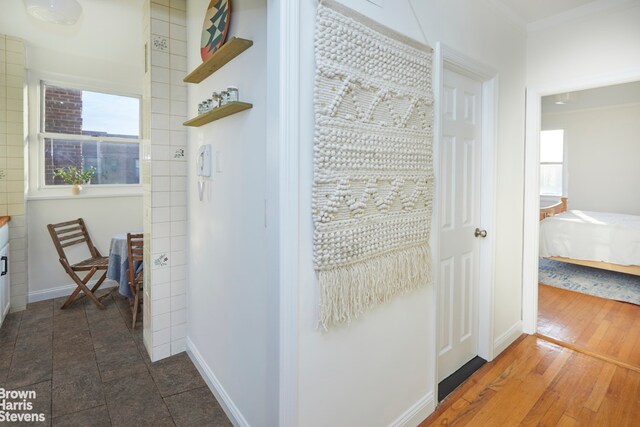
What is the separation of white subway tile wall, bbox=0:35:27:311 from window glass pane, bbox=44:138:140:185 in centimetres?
36

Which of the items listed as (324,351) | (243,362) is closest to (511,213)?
(324,351)

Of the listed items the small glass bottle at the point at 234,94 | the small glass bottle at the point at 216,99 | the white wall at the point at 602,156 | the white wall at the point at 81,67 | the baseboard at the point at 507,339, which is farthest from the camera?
the white wall at the point at 602,156

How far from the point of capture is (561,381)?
6.93 feet

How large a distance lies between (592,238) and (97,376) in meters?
5.03

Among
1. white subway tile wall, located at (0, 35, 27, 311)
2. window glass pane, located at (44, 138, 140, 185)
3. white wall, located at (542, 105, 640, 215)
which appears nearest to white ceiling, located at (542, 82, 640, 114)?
white wall, located at (542, 105, 640, 215)

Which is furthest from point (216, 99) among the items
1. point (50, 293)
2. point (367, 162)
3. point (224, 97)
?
point (50, 293)

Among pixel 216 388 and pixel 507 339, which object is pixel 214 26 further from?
pixel 507 339

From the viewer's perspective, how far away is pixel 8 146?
9.54 ft

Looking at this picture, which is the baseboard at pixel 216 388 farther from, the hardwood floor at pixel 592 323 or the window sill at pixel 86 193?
the hardwood floor at pixel 592 323

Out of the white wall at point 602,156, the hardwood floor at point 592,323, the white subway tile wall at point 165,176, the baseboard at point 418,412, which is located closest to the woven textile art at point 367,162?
the baseboard at point 418,412

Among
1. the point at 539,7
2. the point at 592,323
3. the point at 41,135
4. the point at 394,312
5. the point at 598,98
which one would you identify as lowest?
the point at 592,323

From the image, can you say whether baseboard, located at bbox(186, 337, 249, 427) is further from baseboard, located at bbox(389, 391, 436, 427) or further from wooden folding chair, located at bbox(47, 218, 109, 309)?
wooden folding chair, located at bbox(47, 218, 109, 309)

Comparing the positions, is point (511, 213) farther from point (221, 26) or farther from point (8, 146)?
point (8, 146)

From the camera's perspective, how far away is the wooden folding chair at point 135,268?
2.68m
